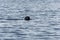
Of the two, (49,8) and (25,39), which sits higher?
(49,8)

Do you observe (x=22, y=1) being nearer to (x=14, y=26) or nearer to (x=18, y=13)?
(x=18, y=13)

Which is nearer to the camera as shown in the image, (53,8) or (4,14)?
(4,14)

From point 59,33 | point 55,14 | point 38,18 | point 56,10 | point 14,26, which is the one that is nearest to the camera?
point 59,33

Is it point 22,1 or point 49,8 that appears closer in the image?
point 49,8

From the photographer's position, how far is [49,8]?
11.5m

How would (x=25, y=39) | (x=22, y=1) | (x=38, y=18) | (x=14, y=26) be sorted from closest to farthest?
(x=25, y=39)
(x=14, y=26)
(x=38, y=18)
(x=22, y=1)

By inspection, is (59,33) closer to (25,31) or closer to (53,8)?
(25,31)

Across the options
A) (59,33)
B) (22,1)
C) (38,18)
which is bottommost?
(59,33)

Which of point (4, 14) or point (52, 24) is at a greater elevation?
point (4, 14)

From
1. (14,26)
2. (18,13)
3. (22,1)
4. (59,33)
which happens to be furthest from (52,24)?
(22,1)

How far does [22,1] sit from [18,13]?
12.2 feet

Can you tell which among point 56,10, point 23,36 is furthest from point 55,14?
point 23,36

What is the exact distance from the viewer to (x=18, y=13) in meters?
10.4

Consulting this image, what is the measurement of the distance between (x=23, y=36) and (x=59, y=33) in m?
1.51
